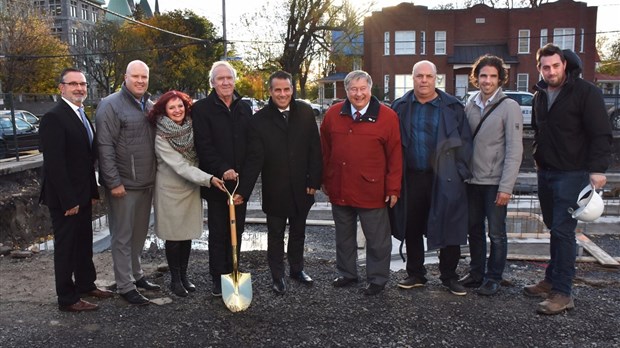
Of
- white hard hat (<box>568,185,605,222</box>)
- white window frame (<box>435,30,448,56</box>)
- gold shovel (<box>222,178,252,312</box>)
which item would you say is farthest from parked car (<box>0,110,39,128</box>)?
white window frame (<box>435,30,448,56</box>)

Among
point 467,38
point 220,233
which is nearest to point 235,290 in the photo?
point 220,233

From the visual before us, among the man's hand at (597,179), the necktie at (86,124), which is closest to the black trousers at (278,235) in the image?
the necktie at (86,124)

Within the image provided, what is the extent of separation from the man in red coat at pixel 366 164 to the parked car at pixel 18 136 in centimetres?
1345

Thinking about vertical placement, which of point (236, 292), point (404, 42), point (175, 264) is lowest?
point (236, 292)

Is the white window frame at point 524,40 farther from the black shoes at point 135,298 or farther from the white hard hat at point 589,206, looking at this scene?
the black shoes at point 135,298

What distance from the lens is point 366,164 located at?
4602 mm

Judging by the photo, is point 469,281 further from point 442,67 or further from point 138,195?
point 442,67

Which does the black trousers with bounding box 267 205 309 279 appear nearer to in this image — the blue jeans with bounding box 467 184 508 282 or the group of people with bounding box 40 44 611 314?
the group of people with bounding box 40 44 611 314

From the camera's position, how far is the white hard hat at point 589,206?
4.15m

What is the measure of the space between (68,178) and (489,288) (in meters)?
3.65

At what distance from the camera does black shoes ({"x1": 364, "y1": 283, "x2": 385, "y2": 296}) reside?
15.9ft

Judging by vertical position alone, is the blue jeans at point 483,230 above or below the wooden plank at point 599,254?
above

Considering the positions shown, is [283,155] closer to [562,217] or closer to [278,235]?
[278,235]

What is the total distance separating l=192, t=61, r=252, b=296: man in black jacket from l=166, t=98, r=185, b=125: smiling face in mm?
104
